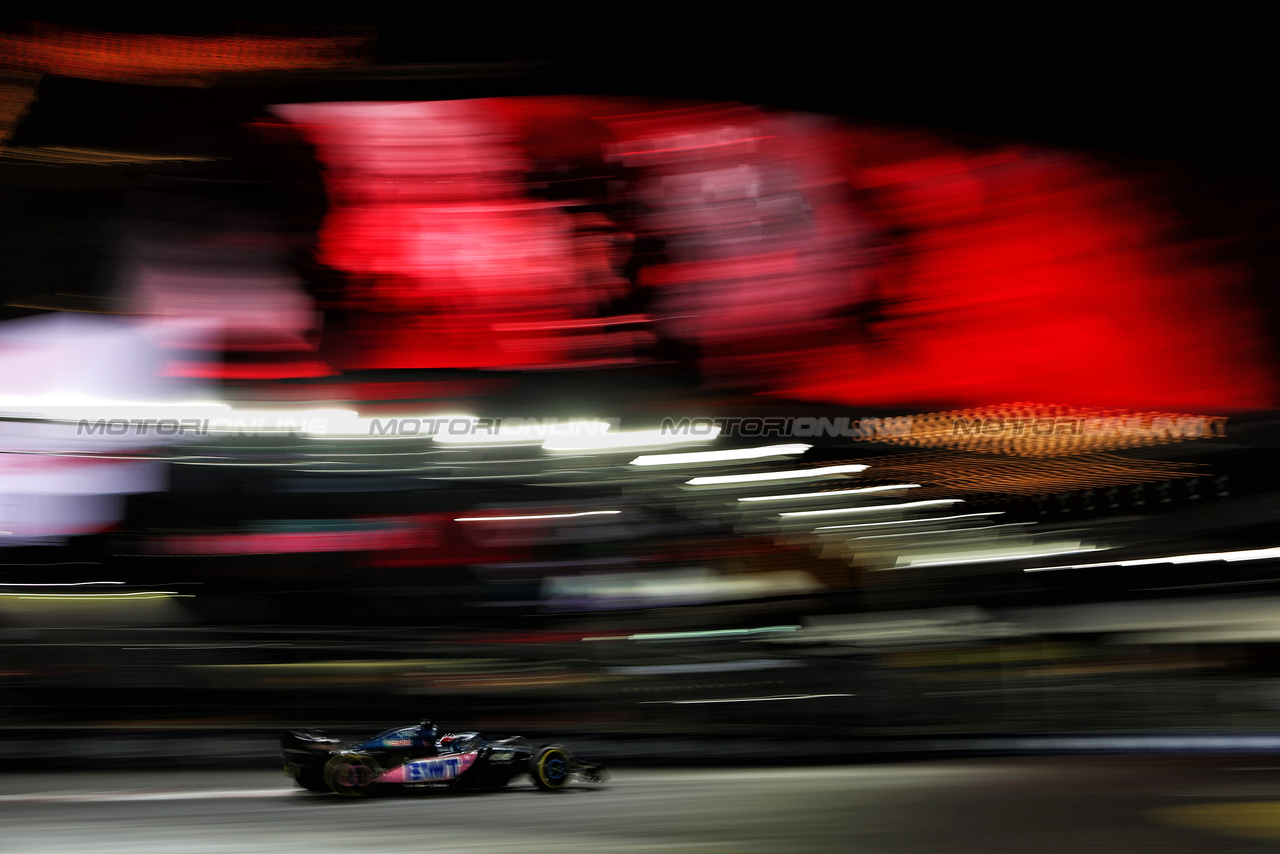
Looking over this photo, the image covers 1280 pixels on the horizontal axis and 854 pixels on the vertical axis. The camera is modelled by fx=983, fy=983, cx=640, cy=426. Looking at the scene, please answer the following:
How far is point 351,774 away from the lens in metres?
8.58

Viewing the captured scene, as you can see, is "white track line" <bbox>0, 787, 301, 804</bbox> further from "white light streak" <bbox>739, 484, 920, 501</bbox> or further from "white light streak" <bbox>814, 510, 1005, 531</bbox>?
"white light streak" <bbox>814, 510, 1005, 531</bbox>

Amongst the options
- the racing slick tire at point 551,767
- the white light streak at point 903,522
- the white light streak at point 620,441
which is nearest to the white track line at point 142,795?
the racing slick tire at point 551,767

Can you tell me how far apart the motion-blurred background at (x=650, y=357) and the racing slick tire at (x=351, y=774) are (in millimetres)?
5086

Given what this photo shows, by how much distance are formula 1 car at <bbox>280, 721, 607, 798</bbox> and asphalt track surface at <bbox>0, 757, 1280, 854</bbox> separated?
0.16m

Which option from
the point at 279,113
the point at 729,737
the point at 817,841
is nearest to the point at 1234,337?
the point at 729,737

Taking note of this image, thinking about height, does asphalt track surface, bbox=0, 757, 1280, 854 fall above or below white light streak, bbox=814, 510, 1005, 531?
below

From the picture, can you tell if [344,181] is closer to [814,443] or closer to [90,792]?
[814,443]

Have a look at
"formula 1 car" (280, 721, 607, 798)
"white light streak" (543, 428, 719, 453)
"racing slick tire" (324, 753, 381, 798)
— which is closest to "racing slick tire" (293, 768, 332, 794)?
"formula 1 car" (280, 721, 607, 798)

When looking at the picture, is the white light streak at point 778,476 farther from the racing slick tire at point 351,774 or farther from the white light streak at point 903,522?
the racing slick tire at point 351,774

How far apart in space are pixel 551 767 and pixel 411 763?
1.24m

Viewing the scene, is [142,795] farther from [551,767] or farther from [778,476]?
[778,476]

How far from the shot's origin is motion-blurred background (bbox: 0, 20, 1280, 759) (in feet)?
47.6

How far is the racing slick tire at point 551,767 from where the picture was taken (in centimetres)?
884

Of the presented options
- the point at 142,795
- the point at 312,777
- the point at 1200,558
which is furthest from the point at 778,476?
the point at 142,795
